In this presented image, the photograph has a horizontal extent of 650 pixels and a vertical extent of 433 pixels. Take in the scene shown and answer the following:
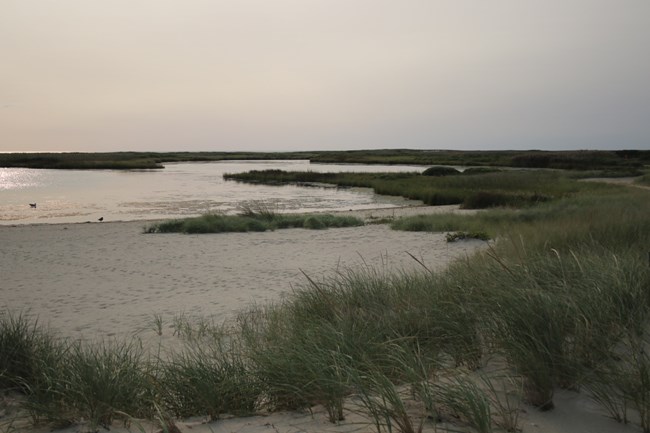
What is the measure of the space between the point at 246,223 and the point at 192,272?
281 inches

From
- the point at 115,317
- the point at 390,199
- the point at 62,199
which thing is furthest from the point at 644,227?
the point at 62,199

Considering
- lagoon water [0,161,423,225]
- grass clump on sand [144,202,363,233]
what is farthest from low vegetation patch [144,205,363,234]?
lagoon water [0,161,423,225]

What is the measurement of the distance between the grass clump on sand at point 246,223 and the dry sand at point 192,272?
2.63 ft

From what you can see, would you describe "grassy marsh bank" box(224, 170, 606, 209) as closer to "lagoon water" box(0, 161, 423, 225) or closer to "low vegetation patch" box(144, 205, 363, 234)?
"lagoon water" box(0, 161, 423, 225)

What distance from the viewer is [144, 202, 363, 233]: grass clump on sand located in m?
18.1

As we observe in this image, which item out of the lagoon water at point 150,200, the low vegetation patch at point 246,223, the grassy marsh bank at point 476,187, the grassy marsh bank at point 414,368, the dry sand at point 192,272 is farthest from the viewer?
the lagoon water at point 150,200

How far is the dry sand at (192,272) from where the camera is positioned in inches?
125

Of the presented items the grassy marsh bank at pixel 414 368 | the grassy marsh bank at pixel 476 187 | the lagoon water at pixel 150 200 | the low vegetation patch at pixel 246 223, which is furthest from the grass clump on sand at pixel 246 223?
the grassy marsh bank at pixel 414 368

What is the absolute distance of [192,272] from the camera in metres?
11.4

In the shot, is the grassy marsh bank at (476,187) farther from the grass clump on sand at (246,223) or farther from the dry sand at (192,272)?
the dry sand at (192,272)

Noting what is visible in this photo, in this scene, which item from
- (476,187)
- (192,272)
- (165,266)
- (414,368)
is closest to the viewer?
(414,368)

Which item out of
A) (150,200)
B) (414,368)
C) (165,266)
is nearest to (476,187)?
(150,200)

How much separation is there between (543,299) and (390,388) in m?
1.62

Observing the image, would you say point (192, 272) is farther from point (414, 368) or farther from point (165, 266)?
point (414, 368)
